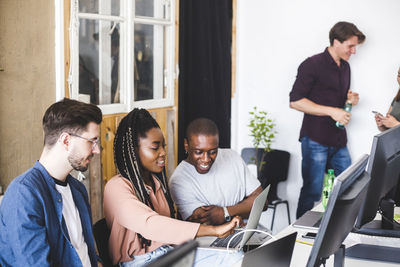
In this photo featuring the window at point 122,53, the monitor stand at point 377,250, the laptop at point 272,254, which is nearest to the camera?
the laptop at point 272,254

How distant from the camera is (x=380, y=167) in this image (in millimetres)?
1969

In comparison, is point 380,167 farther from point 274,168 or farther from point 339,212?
point 274,168

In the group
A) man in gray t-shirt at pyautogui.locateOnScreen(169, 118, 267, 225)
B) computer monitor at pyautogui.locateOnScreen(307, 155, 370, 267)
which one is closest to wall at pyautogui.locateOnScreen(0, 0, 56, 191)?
man in gray t-shirt at pyautogui.locateOnScreen(169, 118, 267, 225)

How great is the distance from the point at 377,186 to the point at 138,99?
1997mm

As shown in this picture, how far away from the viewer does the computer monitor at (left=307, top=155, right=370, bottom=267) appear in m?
1.41

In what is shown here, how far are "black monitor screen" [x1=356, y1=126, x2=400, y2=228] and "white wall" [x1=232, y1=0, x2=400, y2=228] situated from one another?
7.13ft

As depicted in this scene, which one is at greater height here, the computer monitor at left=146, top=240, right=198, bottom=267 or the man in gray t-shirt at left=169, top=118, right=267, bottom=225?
the computer monitor at left=146, top=240, right=198, bottom=267

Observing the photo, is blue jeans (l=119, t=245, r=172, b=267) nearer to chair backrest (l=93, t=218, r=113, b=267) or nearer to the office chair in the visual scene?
chair backrest (l=93, t=218, r=113, b=267)

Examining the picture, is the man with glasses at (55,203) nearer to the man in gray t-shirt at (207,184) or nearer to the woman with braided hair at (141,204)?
the woman with braided hair at (141,204)

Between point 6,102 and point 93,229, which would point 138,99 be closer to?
point 6,102

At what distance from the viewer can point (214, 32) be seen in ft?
13.6

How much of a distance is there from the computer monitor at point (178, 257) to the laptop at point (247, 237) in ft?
4.02

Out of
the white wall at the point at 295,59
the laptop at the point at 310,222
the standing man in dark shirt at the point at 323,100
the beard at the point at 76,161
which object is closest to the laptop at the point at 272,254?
the laptop at the point at 310,222

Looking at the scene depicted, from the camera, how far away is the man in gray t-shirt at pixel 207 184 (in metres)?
2.67
